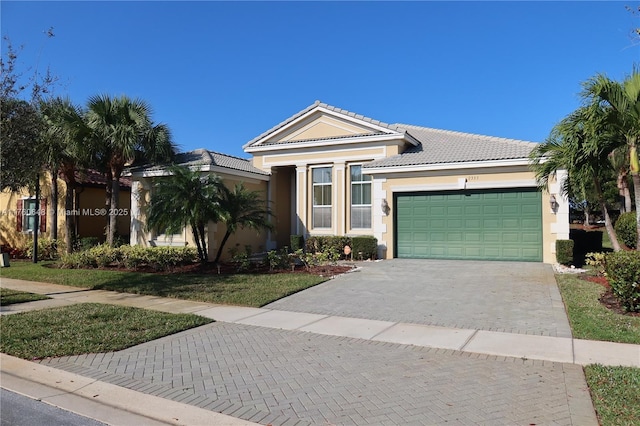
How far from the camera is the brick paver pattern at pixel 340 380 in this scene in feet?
14.2

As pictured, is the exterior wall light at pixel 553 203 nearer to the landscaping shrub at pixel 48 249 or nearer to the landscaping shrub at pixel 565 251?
the landscaping shrub at pixel 565 251

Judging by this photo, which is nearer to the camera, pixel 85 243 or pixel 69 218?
pixel 85 243

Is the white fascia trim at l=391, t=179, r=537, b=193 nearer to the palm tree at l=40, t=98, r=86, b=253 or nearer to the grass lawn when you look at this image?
the grass lawn

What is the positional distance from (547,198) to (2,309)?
52.1ft

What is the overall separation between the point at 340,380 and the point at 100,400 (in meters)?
2.65

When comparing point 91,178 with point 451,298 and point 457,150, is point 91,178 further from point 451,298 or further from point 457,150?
point 451,298

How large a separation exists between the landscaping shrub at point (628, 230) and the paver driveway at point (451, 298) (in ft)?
18.2

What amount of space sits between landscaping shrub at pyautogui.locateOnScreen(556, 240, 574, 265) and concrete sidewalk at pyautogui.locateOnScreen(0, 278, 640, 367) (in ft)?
26.9

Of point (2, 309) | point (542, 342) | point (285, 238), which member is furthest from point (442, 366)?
point (285, 238)

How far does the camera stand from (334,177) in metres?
19.8

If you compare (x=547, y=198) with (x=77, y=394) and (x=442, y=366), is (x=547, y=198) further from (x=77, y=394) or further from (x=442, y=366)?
(x=77, y=394)

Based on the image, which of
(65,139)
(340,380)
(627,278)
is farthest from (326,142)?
(340,380)

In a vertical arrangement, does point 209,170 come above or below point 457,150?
below

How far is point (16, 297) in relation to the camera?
10.7 m
